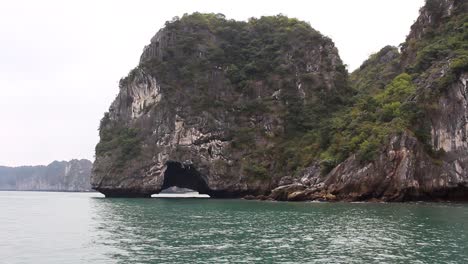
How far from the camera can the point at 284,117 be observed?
90.7 metres

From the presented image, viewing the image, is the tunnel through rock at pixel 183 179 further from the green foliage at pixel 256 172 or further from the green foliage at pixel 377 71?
the green foliage at pixel 377 71

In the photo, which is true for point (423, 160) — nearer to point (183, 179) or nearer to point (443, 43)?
point (443, 43)

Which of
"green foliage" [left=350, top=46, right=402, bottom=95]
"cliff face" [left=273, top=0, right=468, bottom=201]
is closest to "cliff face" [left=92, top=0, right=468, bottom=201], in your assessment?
"cliff face" [left=273, top=0, right=468, bottom=201]

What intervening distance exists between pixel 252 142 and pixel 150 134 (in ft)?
65.5

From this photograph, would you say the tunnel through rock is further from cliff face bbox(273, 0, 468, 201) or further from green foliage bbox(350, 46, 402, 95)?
green foliage bbox(350, 46, 402, 95)

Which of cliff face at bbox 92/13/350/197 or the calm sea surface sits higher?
cliff face at bbox 92/13/350/197

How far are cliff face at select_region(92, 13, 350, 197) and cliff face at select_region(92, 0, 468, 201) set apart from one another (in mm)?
228

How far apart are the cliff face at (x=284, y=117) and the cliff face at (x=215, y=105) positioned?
23 cm

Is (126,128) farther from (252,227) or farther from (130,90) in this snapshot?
(252,227)

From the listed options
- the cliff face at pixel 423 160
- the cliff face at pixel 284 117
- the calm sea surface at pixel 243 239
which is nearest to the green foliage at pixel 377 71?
the cliff face at pixel 284 117

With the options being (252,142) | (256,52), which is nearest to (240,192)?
(252,142)

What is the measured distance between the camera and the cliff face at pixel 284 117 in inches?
2621

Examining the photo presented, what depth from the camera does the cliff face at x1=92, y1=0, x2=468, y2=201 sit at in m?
66.6

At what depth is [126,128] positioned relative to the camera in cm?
9638
